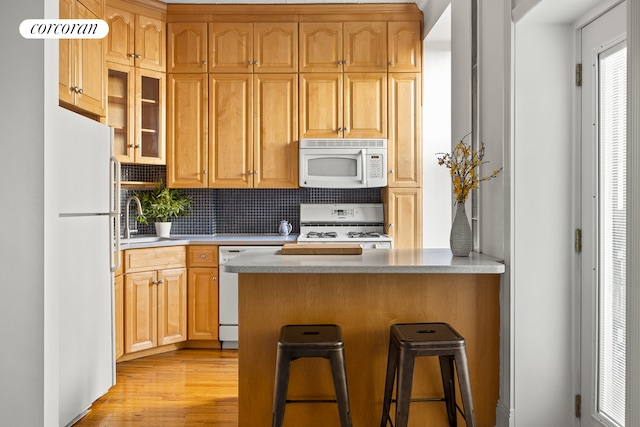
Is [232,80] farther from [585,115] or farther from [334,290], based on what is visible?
[585,115]

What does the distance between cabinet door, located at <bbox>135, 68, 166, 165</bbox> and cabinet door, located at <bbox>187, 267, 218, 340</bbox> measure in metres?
1.02

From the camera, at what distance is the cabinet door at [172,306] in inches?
157

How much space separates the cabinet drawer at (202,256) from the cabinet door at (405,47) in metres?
2.10

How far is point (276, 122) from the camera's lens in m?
4.35

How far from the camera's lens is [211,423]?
271 cm

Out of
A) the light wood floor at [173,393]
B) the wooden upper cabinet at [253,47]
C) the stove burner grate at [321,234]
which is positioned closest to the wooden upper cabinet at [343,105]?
the wooden upper cabinet at [253,47]

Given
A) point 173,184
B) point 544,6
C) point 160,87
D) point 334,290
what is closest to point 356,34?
point 160,87

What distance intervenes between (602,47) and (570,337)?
126cm

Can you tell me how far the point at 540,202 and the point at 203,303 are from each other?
275 cm

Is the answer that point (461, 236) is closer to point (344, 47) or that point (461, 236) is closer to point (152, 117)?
point (344, 47)

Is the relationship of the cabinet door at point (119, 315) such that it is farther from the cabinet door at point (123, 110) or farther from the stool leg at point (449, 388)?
the stool leg at point (449, 388)

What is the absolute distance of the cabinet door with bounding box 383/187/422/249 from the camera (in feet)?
14.2

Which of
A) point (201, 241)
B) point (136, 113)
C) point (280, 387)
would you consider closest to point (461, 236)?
point (280, 387)

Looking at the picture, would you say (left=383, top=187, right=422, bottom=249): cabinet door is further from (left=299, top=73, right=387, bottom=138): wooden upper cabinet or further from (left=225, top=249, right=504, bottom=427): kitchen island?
(left=225, top=249, right=504, bottom=427): kitchen island
